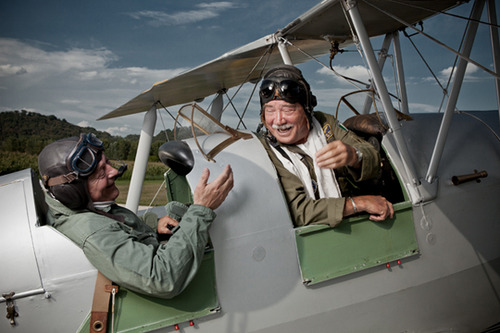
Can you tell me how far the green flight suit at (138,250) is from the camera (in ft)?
5.64

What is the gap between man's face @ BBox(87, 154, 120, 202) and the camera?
2010mm

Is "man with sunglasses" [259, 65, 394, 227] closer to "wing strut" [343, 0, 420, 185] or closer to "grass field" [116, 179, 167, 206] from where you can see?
"wing strut" [343, 0, 420, 185]

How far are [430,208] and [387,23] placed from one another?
2.59m

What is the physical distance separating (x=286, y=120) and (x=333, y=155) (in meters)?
0.62

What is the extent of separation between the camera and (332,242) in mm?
2289

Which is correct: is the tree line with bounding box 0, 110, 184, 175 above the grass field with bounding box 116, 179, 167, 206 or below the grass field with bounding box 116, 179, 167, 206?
above

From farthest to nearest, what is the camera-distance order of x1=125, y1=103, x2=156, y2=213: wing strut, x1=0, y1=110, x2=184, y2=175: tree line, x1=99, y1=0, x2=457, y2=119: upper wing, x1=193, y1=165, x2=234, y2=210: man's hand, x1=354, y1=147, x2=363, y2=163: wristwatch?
x1=0, y1=110, x2=184, y2=175: tree line, x1=125, y1=103, x2=156, y2=213: wing strut, x1=99, y1=0, x2=457, y2=119: upper wing, x1=354, y1=147, x2=363, y2=163: wristwatch, x1=193, y1=165, x2=234, y2=210: man's hand

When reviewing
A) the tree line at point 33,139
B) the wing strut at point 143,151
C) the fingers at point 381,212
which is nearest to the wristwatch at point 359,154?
the fingers at point 381,212

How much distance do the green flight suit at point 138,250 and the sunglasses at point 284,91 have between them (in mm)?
1184

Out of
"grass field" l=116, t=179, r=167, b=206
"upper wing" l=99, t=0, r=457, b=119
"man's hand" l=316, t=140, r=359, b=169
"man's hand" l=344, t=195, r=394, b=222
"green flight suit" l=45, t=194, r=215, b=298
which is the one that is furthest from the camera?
"grass field" l=116, t=179, r=167, b=206

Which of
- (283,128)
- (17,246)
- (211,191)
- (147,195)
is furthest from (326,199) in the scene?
(147,195)

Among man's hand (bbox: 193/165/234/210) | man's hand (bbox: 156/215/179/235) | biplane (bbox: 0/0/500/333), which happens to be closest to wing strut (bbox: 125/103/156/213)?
man's hand (bbox: 156/215/179/235)

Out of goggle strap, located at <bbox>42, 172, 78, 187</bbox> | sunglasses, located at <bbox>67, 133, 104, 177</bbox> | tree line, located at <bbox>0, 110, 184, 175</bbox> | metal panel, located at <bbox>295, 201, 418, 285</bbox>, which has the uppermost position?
tree line, located at <bbox>0, 110, 184, 175</bbox>

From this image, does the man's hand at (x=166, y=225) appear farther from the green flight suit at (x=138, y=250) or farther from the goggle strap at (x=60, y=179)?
the goggle strap at (x=60, y=179)
